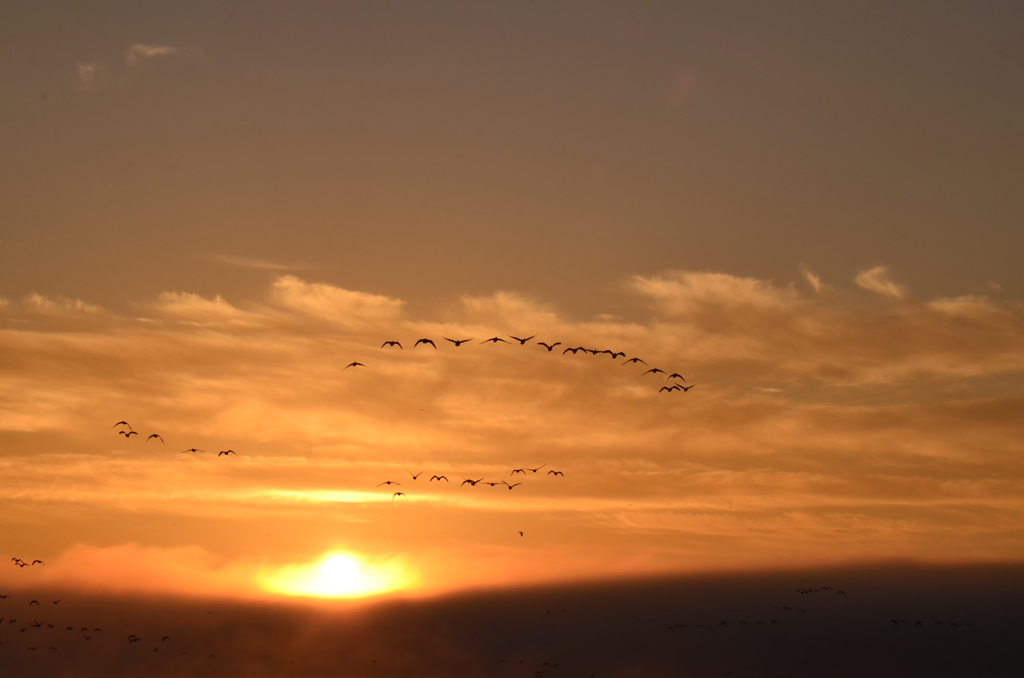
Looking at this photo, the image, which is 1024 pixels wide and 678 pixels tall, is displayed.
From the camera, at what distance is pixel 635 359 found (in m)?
94.1

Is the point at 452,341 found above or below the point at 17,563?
above

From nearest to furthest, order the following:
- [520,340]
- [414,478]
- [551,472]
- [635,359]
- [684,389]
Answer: [520,340] < [635,359] < [684,389] < [414,478] < [551,472]

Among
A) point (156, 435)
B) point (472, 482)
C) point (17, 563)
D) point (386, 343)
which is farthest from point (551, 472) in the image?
point (17, 563)

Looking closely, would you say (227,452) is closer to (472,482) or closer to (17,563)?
(472,482)

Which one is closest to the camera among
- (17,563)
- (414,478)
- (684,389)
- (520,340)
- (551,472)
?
(520,340)

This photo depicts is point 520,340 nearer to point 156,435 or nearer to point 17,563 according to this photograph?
point 156,435

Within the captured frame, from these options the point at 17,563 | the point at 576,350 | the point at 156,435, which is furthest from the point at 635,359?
the point at 17,563

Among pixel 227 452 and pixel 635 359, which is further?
pixel 227 452

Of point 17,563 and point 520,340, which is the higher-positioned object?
point 520,340

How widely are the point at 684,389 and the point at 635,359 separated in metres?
10.3

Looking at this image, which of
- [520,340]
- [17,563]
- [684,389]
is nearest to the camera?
[520,340]

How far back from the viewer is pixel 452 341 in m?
90.8

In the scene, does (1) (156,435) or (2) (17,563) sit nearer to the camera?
(1) (156,435)

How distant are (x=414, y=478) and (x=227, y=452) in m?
26.5
